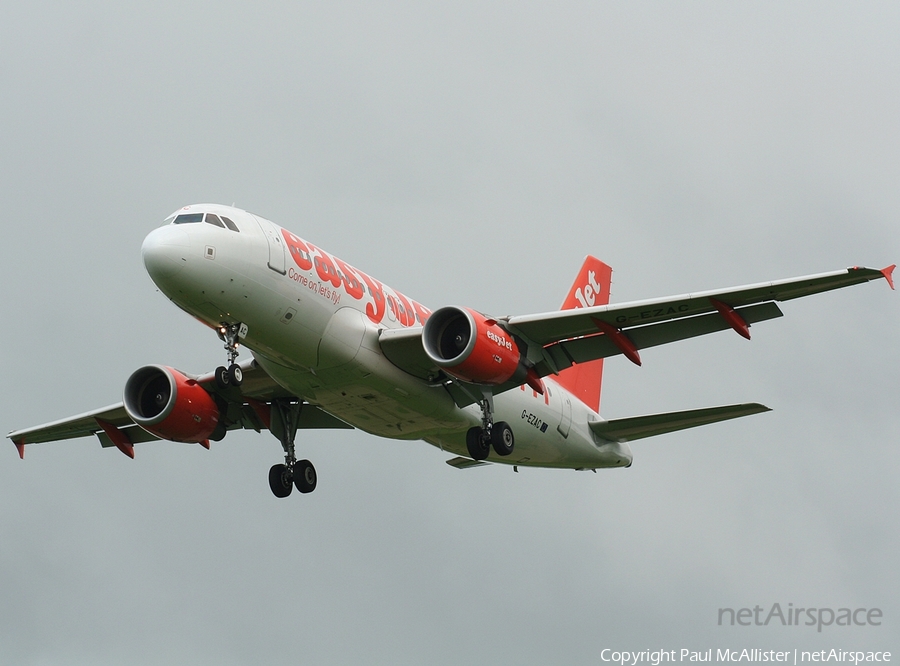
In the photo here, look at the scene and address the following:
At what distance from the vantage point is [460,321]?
30359mm

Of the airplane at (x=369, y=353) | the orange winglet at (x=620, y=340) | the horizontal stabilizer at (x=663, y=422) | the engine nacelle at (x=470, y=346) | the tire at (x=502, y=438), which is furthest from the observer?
the horizontal stabilizer at (x=663, y=422)

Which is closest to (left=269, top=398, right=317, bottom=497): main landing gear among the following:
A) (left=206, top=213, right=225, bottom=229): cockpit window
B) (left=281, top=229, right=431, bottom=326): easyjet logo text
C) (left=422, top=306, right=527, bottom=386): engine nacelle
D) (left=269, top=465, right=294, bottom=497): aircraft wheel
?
(left=269, top=465, right=294, bottom=497): aircraft wheel

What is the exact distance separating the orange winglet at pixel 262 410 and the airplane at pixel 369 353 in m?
0.04

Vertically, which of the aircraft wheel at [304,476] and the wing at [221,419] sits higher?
the wing at [221,419]

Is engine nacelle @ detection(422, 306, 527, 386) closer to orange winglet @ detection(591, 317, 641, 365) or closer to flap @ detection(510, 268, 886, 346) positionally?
flap @ detection(510, 268, 886, 346)

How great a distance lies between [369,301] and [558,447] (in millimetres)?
8656

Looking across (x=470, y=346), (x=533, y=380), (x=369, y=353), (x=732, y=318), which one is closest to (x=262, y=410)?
(x=369, y=353)

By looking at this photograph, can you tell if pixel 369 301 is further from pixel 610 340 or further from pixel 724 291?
pixel 724 291

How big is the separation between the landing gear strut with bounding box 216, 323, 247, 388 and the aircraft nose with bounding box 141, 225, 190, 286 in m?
1.98

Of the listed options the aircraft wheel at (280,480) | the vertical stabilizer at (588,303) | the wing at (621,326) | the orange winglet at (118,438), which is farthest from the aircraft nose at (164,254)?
the vertical stabilizer at (588,303)

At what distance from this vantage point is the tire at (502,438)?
32.1 meters

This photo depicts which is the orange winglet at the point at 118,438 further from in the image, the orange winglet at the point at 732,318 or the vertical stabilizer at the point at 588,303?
the orange winglet at the point at 732,318

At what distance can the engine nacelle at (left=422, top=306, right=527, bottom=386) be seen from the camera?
1166 inches

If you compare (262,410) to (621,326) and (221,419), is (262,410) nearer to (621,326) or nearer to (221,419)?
(221,419)
